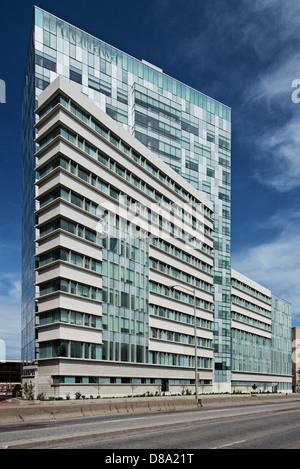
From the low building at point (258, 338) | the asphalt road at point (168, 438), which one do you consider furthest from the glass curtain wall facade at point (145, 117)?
the asphalt road at point (168, 438)

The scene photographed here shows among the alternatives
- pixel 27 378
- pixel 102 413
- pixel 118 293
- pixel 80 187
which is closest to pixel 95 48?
pixel 80 187

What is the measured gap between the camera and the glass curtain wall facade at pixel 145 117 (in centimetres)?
6919

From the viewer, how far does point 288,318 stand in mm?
142750

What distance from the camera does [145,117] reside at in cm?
8012

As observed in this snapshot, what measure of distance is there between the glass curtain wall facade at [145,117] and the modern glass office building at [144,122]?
15 centimetres

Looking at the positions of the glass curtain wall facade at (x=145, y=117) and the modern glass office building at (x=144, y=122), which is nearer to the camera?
the modern glass office building at (x=144, y=122)

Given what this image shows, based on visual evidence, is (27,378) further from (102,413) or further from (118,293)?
(102,413)

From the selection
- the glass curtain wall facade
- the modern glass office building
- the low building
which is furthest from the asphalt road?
the low building

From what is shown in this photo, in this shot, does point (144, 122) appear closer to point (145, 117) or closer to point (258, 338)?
point (145, 117)

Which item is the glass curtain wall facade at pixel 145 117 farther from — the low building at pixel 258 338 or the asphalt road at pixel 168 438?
the asphalt road at pixel 168 438

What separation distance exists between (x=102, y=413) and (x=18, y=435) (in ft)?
45.8

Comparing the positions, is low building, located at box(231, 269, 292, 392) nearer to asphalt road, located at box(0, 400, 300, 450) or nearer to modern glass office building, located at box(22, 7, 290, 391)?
modern glass office building, located at box(22, 7, 290, 391)

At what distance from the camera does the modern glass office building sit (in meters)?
68.4

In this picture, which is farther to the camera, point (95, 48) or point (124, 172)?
point (95, 48)
